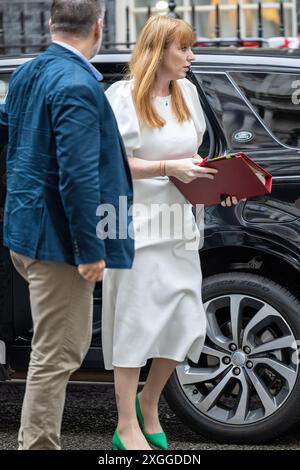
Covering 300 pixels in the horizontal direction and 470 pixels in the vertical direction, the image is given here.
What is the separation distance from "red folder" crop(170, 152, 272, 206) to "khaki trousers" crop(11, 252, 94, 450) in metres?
0.80

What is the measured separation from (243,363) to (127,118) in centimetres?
122

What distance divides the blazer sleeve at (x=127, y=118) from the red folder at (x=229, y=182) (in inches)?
8.8

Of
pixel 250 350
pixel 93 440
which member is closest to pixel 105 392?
pixel 93 440

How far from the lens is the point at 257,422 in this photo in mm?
5188

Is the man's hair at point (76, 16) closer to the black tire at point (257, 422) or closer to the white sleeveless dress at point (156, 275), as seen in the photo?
the white sleeveless dress at point (156, 275)

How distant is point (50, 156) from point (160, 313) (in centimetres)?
106

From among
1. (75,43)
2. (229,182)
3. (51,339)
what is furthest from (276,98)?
(51,339)

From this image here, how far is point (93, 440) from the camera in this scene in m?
5.48

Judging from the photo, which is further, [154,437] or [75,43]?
[154,437]

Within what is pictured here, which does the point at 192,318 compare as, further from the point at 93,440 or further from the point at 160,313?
the point at 93,440

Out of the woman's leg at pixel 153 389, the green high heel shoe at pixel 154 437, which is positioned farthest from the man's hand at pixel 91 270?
the green high heel shoe at pixel 154 437

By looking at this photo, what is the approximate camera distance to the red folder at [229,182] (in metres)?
4.62

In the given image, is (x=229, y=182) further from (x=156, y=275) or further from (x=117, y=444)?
(x=117, y=444)

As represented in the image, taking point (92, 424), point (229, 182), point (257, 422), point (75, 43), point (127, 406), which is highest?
point (75, 43)
